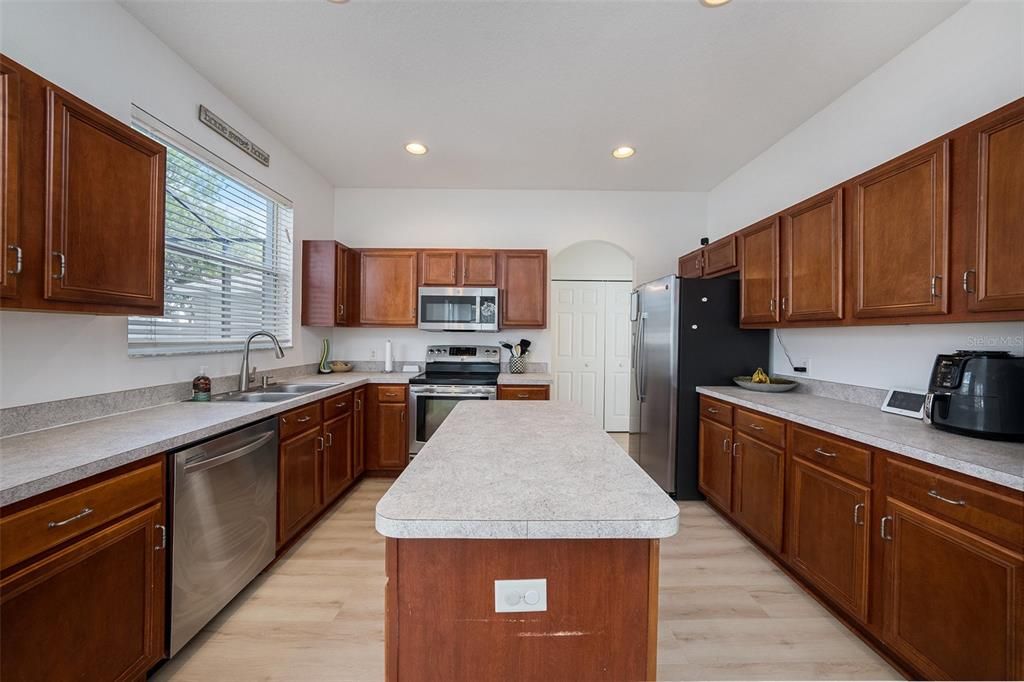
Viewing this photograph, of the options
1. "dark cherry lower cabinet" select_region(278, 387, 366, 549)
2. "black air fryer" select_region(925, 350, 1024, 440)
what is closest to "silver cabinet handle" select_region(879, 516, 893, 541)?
"black air fryer" select_region(925, 350, 1024, 440)

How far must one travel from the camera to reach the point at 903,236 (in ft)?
6.09

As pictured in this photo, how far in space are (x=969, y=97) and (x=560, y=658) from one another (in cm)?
288

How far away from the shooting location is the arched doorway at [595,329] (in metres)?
5.41

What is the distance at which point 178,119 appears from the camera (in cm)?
228

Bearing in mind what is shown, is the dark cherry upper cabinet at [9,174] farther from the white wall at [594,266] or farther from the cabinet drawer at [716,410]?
the white wall at [594,266]

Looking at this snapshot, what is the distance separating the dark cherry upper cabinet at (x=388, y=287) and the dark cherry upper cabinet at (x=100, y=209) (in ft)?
7.39

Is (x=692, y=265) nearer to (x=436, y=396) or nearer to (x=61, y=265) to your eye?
(x=436, y=396)

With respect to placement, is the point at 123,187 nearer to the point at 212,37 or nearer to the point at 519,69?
the point at 212,37

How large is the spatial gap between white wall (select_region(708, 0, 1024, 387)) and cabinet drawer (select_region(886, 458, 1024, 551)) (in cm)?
82

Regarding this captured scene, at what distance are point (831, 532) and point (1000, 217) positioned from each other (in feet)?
4.70

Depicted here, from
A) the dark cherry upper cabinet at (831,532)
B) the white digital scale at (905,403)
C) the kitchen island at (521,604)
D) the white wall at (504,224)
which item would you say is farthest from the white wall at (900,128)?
the kitchen island at (521,604)

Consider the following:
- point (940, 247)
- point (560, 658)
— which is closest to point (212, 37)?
point (560, 658)

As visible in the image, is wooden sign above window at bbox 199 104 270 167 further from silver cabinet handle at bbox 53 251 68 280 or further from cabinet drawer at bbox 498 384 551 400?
cabinet drawer at bbox 498 384 551 400
